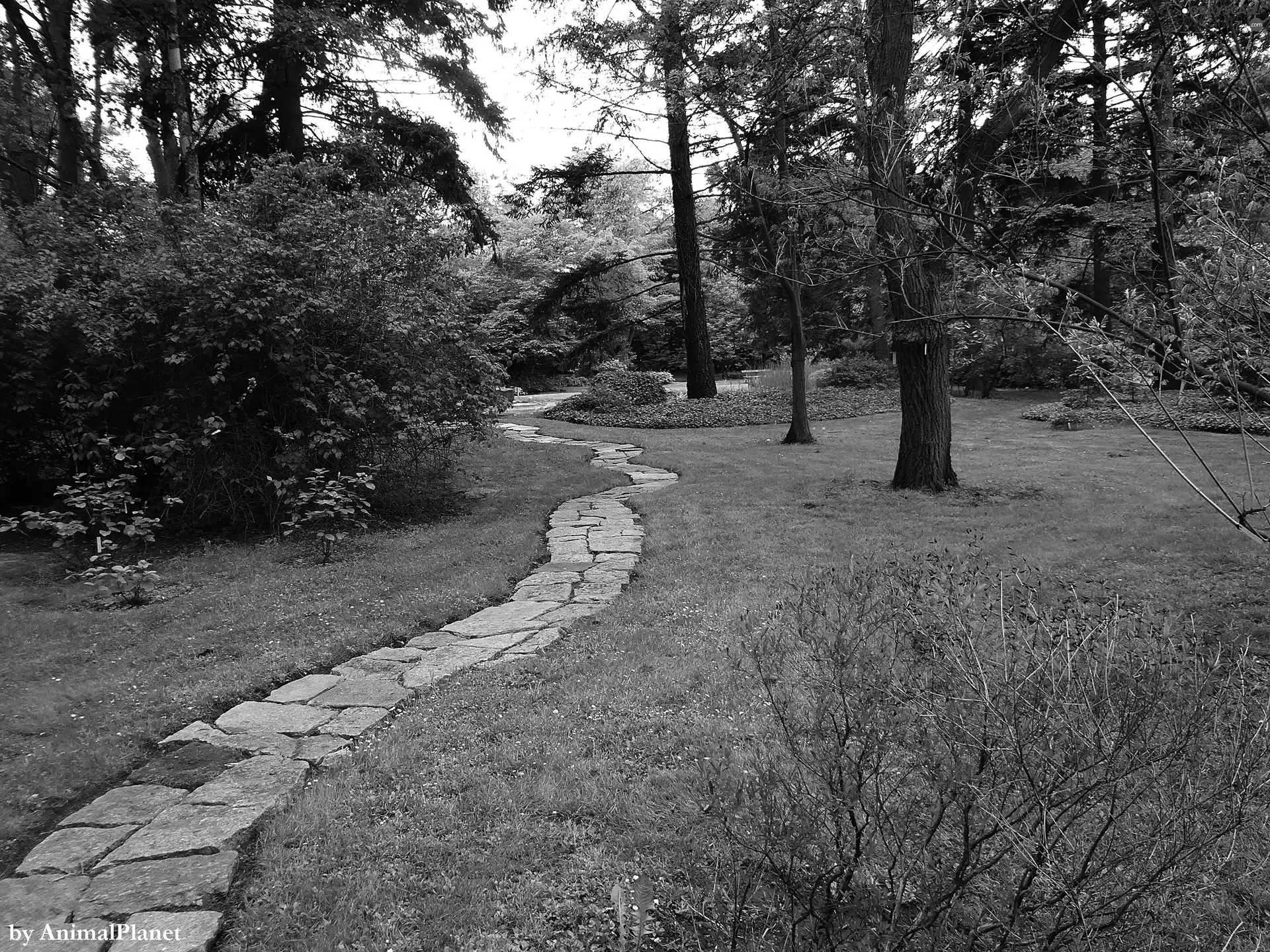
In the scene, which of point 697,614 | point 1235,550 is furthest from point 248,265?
point 1235,550

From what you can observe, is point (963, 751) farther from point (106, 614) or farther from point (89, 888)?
point (106, 614)

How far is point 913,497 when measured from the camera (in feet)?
22.4

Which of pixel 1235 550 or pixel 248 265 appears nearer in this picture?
pixel 1235 550

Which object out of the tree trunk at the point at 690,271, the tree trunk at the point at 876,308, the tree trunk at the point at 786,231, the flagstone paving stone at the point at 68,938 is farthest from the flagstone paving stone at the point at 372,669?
the tree trunk at the point at 690,271

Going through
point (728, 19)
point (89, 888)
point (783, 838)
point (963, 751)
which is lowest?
point (89, 888)

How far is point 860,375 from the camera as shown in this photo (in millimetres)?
18531

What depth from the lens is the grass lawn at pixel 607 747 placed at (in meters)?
1.95

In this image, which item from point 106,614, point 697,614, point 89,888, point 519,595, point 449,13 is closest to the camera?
point 89,888

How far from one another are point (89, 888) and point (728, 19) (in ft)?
28.4

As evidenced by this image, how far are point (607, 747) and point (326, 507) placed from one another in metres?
4.35

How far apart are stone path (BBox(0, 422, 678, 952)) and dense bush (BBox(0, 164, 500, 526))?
276 cm

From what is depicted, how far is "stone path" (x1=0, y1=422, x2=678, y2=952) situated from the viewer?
6.27 feet

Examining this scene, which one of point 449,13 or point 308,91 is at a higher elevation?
point 449,13

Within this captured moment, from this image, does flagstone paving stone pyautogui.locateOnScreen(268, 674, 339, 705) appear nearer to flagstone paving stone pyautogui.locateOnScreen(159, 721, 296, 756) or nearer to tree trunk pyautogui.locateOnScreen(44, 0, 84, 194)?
flagstone paving stone pyautogui.locateOnScreen(159, 721, 296, 756)
